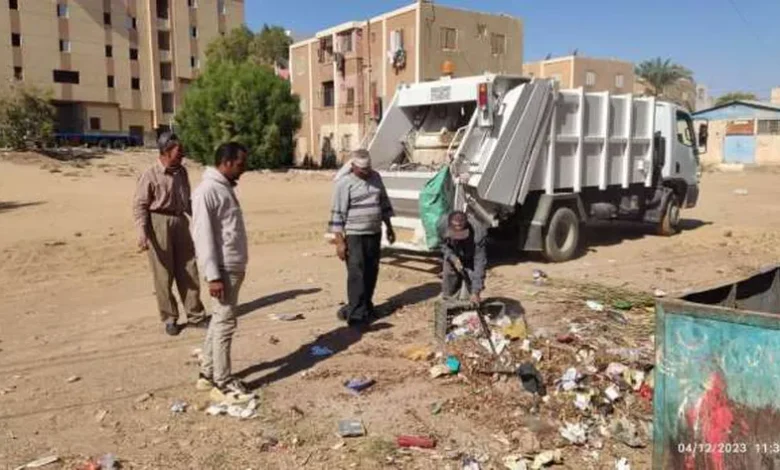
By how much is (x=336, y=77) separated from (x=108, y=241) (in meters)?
28.8

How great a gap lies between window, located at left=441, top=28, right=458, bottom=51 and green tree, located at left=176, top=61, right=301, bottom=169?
7.92 metres

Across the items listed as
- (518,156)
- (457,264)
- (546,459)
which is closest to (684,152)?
(518,156)

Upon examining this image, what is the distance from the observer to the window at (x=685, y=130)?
12.2 metres

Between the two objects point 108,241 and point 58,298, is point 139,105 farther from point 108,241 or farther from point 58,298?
point 58,298

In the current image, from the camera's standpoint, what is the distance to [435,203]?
7621mm

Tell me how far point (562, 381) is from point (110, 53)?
55255mm

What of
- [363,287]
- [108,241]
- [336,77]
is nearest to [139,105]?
[336,77]

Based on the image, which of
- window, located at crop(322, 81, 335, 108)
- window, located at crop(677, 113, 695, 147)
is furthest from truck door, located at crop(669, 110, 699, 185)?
window, located at crop(322, 81, 335, 108)

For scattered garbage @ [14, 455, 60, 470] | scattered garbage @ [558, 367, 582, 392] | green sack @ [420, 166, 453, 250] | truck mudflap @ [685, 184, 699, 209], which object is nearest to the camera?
scattered garbage @ [14, 455, 60, 470]

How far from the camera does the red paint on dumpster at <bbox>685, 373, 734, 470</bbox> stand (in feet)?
9.41

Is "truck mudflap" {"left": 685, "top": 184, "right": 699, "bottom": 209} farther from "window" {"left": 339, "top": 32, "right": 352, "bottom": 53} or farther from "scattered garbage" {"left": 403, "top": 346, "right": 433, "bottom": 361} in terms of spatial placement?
"window" {"left": 339, "top": 32, "right": 352, "bottom": 53}

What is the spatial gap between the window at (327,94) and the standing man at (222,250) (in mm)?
36424

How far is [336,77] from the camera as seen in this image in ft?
127

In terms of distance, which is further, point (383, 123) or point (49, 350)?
point (383, 123)
